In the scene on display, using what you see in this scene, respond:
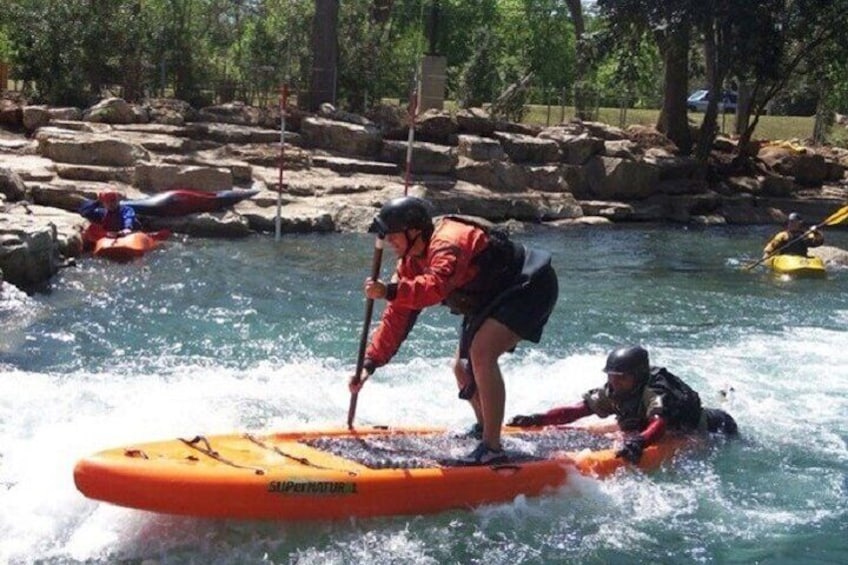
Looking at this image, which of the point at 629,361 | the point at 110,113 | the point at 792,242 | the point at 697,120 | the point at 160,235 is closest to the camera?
the point at 629,361

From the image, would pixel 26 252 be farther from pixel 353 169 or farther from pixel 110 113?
pixel 353 169

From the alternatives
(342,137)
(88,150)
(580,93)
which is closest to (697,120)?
(580,93)

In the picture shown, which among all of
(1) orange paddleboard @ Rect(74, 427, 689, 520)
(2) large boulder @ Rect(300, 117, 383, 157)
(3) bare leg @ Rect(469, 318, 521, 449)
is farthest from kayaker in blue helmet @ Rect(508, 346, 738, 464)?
(2) large boulder @ Rect(300, 117, 383, 157)

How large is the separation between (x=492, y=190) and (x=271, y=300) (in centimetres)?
849

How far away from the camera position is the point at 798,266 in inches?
556

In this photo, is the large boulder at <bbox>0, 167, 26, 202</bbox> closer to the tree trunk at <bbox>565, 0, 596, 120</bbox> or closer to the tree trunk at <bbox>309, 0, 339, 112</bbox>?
the tree trunk at <bbox>309, 0, 339, 112</bbox>

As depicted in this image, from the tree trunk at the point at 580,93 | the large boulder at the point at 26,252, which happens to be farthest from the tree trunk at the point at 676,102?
the large boulder at the point at 26,252

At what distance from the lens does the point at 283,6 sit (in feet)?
84.2

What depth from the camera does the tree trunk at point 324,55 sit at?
2147cm

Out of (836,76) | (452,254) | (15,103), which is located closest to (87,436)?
(452,254)

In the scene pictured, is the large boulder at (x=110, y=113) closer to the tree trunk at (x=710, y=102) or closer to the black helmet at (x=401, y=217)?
the tree trunk at (x=710, y=102)

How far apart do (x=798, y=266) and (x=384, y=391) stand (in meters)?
7.88

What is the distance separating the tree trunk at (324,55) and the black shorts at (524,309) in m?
16.3

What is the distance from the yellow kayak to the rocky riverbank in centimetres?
491
